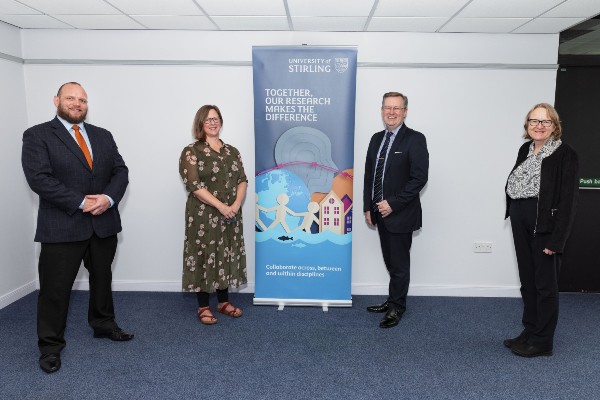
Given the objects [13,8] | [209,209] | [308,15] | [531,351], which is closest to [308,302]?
[209,209]

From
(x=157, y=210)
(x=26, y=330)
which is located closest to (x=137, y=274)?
(x=157, y=210)

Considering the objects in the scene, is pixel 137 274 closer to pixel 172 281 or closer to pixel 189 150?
pixel 172 281

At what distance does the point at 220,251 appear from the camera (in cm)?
322

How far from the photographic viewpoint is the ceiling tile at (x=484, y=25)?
10.8 ft

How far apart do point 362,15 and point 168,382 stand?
112 inches

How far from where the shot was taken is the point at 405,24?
345cm

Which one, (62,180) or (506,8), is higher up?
(506,8)

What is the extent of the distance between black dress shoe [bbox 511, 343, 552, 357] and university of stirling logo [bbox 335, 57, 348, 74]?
2.36 m

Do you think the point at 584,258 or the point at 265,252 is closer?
the point at 265,252

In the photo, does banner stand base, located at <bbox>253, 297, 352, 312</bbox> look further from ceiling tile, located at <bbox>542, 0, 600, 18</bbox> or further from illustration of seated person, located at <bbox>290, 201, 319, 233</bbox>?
ceiling tile, located at <bbox>542, 0, 600, 18</bbox>

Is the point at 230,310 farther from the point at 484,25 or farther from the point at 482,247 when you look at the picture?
the point at 484,25

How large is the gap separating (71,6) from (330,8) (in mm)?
1863

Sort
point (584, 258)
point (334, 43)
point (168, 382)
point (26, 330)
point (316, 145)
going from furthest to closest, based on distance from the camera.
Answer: point (584, 258) < point (334, 43) < point (316, 145) < point (26, 330) < point (168, 382)

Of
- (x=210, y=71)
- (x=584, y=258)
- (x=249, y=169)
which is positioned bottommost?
(x=584, y=258)
